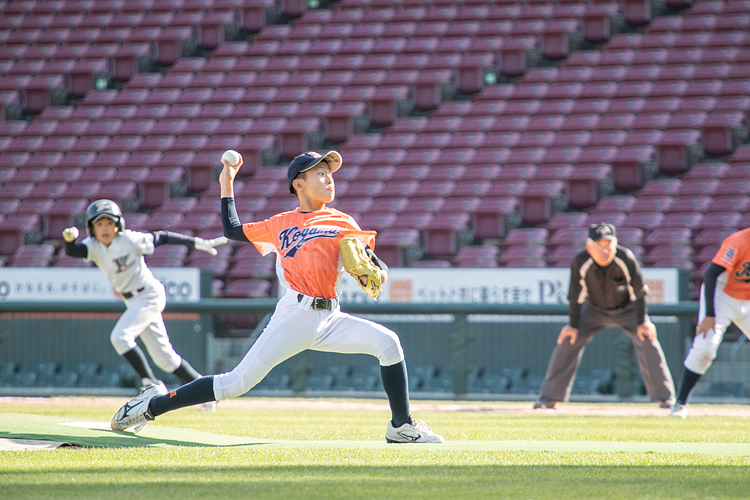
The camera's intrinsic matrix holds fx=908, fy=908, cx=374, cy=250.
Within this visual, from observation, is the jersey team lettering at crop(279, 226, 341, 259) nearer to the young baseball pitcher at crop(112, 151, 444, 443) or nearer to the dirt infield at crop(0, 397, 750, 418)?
the young baseball pitcher at crop(112, 151, 444, 443)

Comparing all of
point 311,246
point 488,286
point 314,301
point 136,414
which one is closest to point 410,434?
point 314,301

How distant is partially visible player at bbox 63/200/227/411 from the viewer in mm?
7508

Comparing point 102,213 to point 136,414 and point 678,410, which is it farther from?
point 678,410

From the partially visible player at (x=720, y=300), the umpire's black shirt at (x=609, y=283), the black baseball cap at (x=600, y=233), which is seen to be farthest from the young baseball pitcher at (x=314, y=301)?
the umpire's black shirt at (x=609, y=283)

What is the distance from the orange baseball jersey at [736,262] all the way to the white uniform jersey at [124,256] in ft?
14.8

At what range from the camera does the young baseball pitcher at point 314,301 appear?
14.9 feet

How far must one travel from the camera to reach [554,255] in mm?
12312

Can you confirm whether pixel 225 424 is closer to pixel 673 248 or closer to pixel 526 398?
pixel 526 398

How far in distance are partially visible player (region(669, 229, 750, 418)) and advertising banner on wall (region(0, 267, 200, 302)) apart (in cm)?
618

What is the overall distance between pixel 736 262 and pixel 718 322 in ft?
1.78

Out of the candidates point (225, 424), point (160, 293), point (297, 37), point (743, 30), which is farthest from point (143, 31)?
point (225, 424)

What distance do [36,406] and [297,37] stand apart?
12.5m

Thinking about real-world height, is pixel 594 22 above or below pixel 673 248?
above

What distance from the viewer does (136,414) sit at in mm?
4922
